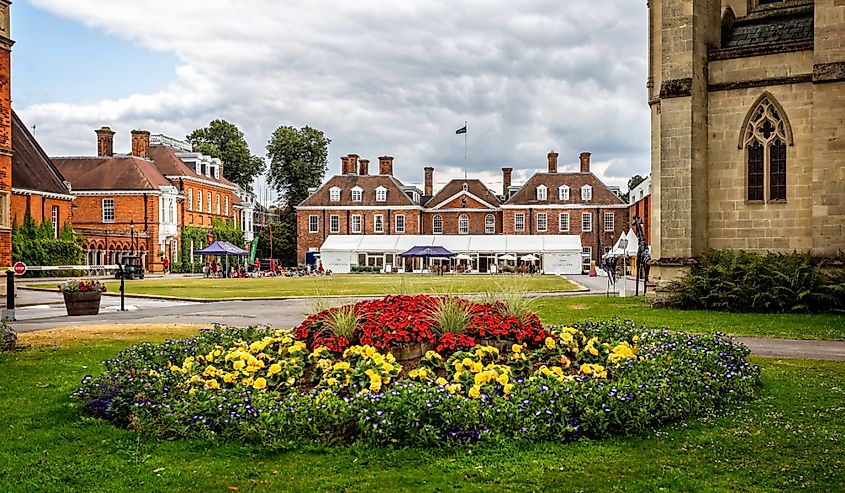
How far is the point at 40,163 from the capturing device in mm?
50375

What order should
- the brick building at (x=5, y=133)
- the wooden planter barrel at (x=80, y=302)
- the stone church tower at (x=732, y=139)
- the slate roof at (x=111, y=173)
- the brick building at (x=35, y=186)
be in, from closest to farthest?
the wooden planter barrel at (x=80, y=302) < the stone church tower at (x=732, y=139) < the brick building at (x=5, y=133) < the brick building at (x=35, y=186) < the slate roof at (x=111, y=173)

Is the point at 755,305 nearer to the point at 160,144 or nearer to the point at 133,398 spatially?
the point at 133,398

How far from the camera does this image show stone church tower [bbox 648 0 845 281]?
21.8m

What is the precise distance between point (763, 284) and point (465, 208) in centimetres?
5422

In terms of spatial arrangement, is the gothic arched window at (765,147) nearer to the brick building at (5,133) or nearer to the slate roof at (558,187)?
the brick building at (5,133)

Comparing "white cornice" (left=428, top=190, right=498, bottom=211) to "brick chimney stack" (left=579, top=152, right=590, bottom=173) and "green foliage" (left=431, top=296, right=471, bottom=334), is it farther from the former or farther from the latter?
"green foliage" (left=431, top=296, right=471, bottom=334)

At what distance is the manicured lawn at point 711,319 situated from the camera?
53.7 ft

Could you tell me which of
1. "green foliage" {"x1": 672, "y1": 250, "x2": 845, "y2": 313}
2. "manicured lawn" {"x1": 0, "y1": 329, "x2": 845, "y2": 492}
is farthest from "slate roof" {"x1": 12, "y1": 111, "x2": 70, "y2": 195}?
"manicured lawn" {"x1": 0, "y1": 329, "x2": 845, "y2": 492}

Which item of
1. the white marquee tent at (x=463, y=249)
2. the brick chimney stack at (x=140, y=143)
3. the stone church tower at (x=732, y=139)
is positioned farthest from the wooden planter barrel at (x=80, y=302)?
the brick chimney stack at (x=140, y=143)

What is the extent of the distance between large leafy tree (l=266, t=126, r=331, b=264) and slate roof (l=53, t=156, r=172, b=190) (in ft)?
71.3

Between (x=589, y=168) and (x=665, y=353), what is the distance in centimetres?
6601

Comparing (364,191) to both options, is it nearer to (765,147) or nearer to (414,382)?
(765,147)

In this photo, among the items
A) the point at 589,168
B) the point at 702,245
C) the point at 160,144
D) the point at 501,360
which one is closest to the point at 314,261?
the point at 160,144

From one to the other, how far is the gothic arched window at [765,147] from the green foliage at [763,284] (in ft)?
6.68
